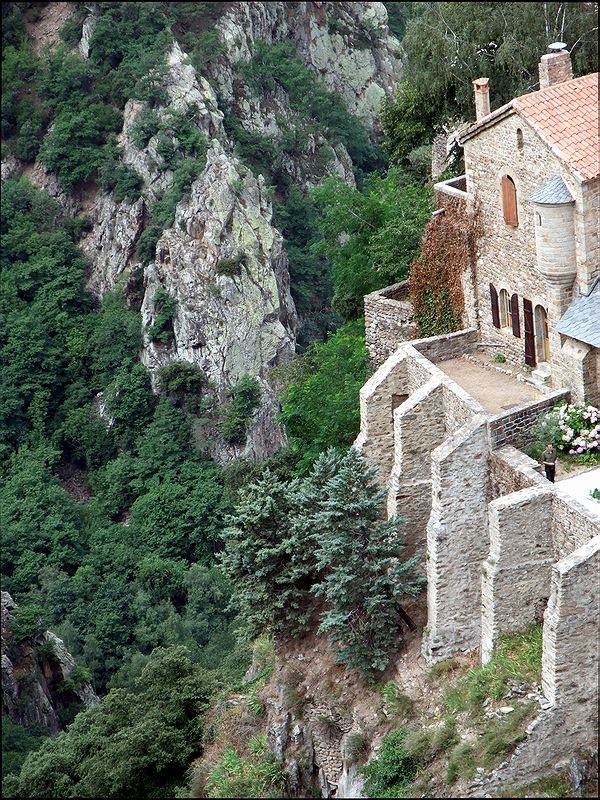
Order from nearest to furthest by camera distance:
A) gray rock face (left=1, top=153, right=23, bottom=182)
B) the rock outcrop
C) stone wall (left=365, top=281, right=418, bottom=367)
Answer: stone wall (left=365, top=281, right=418, bottom=367) → the rock outcrop → gray rock face (left=1, top=153, right=23, bottom=182)

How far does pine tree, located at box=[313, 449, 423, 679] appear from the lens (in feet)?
80.1

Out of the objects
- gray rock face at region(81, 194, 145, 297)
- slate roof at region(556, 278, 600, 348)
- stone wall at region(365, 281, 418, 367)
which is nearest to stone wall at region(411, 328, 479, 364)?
stone wall at region(365, 281, 418, 367)

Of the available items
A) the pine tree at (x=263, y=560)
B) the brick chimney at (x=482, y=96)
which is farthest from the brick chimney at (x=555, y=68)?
the pine tree at (x=263, y=560)

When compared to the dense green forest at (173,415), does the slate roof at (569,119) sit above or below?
above

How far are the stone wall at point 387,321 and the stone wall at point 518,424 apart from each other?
6312mm

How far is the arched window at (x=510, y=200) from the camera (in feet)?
84.6

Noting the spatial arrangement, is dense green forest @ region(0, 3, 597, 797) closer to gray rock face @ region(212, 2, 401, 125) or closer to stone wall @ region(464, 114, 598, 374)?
gray rock face @ region(212, 2, 401, 125)

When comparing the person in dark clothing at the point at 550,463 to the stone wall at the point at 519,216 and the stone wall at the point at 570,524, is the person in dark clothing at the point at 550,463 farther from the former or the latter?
the stone wall at the point at 519,216

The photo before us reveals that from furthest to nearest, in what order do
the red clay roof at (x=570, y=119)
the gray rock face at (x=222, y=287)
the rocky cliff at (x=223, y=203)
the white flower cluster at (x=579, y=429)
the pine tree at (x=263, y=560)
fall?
1. the rocky cliff at (x=223, y=203)
2. the gray rock face at (x=222, y=287)
3. the pine tree at (x=263, y=560)
4. the red clay roof at (x=570, y=119)
5. the white flower cluster at (x=579, y=429)

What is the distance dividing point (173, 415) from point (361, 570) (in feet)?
164

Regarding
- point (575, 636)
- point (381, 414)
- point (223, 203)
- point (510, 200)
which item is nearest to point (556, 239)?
point (510, 200)

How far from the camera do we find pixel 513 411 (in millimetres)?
24172

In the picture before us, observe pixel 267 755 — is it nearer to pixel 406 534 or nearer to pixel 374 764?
pixel 374 764

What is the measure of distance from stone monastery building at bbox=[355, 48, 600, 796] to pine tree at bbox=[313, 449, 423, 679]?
0.69 meters
